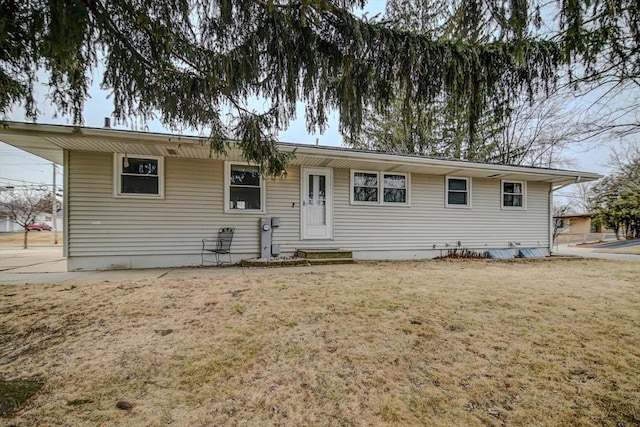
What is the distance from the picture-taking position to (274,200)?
7750 mm

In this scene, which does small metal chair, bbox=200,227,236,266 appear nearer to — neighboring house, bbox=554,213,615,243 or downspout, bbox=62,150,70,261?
downspout, bbox=62,150,70,261

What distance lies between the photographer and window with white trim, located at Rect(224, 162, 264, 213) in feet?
24.4

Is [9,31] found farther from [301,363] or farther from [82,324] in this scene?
[301,363]

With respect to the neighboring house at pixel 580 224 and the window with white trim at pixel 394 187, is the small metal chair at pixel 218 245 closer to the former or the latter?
the window with white trim at pixel 394 187

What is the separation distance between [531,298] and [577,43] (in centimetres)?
350

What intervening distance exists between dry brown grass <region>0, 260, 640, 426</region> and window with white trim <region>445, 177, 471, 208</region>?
492 cm

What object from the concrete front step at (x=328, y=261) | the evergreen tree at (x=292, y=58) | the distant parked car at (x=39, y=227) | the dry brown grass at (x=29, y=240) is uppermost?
the evergreen tree at (x=292, y=58)

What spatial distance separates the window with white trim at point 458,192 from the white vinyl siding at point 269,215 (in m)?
0.23

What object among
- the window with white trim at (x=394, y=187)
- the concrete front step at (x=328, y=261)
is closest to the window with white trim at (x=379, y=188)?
the window with white trim at (x=394, y=187)

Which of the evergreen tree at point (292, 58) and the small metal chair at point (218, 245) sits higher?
the evergreen tree at point (292, 58)

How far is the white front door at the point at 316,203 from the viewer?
26.1ft

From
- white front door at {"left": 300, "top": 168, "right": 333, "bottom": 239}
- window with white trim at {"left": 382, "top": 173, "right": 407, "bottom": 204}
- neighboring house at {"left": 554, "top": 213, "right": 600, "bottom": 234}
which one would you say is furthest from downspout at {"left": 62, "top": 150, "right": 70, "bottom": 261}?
neighboring house at {"left": 554, "top": 213, "right": 600, "bottom": 234}

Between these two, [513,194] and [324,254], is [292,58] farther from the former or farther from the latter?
[513,194]

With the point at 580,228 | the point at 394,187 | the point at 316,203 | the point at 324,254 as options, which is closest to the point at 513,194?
the point at 394,187
